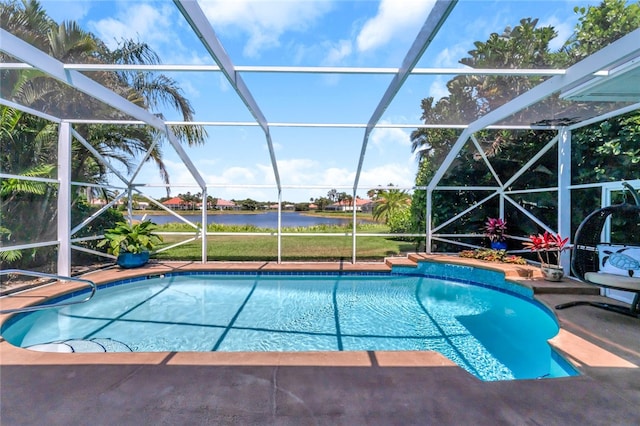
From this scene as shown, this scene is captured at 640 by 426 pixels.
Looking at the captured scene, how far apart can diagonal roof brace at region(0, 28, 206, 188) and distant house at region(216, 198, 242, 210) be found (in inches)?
106

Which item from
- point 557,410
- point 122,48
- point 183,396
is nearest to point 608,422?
point 557,410

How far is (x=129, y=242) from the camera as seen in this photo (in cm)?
707

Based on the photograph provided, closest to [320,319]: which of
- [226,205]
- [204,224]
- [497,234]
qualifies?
[204,224]

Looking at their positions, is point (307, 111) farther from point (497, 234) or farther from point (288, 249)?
point (497, 234)

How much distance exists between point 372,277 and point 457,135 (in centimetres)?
403

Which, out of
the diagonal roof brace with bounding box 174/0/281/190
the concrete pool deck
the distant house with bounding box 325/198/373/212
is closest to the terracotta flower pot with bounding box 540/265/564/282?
the concrete pool deck

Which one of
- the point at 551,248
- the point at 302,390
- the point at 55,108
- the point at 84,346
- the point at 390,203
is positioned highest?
the point at 55,108

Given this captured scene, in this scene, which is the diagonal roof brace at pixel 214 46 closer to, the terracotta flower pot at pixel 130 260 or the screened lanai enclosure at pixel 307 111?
the screened lanai enclosure at pixel 307 111

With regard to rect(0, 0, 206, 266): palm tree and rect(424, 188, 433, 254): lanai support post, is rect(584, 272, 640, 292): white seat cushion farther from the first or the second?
rect(0, 0, 206, 266): palm tree

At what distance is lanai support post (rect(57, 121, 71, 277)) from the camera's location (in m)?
5.61

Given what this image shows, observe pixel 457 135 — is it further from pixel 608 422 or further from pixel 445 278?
pixel 608 422

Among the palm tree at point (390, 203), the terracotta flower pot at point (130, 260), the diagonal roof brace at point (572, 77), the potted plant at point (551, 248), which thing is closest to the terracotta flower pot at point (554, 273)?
the potted plant at point (551, 248)

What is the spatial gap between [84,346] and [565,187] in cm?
845

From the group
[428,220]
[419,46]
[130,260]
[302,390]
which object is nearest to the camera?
[302,390]
